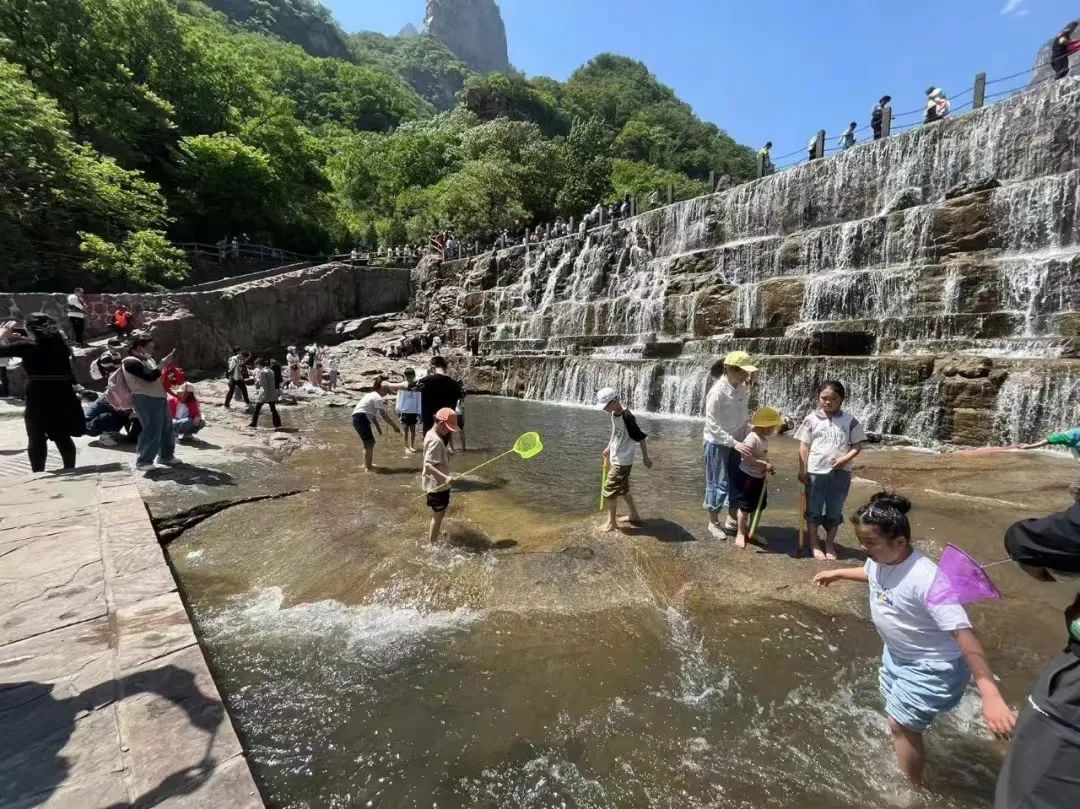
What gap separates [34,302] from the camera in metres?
16.0

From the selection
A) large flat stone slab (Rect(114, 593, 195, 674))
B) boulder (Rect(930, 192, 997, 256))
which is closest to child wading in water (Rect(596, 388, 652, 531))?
large flat stone slab (Rect(114, 593, 195, 674))

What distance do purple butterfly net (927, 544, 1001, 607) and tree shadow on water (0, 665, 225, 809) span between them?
9.66ft

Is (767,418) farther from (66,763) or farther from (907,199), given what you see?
(907,199)

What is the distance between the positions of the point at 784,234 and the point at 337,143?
52.5 meters

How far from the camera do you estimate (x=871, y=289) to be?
15531 millimetres

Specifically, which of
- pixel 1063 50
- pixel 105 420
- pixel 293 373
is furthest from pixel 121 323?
pixel 1063 50

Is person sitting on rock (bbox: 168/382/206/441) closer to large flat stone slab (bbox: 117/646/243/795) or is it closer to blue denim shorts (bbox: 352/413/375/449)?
blue denim shorts (bbox: 352/413/375/449)

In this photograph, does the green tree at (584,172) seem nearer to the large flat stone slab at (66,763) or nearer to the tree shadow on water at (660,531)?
the tree shadow on water at (660,531)

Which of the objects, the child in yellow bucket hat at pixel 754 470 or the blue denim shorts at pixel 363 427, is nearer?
the child in yellow bucket hat at pixel 754 470

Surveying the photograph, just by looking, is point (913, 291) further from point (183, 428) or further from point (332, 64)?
point (332, 64)

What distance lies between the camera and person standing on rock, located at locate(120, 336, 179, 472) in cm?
680

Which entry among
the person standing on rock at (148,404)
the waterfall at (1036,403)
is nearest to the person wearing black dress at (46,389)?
the person standing on rock at (148,404)

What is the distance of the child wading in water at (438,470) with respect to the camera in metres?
5.08

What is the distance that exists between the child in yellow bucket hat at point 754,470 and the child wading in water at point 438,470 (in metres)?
2.69
